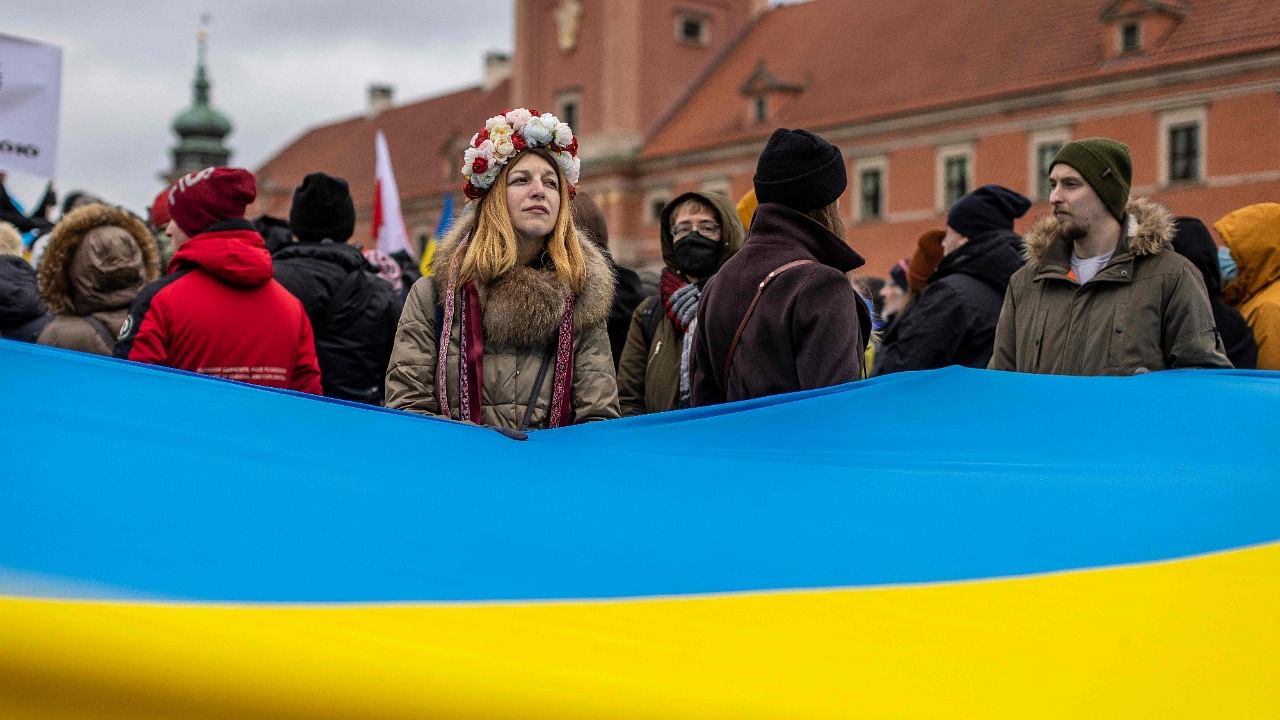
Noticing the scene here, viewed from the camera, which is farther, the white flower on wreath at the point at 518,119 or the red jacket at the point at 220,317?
the red jacket at the point at 220,317

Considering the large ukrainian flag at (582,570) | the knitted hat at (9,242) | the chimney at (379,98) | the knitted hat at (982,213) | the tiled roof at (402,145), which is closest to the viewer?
the large ukrainian flag at (582,570)

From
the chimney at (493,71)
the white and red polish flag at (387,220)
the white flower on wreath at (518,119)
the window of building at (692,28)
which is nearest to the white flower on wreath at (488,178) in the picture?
the white flower on wreath at (518,119)

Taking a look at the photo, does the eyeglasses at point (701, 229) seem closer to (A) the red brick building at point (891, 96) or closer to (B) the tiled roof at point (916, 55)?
(A) the red brick building at point (891, 96)

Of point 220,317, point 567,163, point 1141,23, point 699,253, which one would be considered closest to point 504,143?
point 567,163

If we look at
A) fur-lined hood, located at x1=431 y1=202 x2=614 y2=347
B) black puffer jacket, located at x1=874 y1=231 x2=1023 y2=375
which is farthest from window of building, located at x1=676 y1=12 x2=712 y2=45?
fur-lined hood, located at x1=431 y1=202 x2=614 y2=347

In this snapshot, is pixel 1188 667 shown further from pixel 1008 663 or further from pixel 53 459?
pixel 53 459

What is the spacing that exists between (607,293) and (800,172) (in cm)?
66

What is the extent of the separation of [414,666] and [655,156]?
1959 inches

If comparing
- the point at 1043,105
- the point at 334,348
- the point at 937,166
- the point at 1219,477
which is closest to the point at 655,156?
the point at 937,166

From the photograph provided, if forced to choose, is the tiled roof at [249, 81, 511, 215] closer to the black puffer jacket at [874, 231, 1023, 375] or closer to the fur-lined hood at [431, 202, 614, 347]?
the black puffer jacket at [874, 231, 1023, 375]

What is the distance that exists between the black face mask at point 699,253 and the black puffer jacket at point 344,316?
5.58ft

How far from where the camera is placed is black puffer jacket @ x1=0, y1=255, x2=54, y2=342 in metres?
6.66

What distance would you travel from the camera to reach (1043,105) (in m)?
39.5

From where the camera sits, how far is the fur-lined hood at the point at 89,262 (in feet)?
19.4
